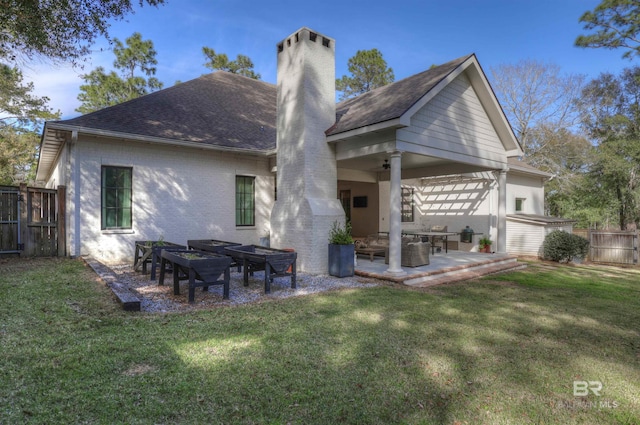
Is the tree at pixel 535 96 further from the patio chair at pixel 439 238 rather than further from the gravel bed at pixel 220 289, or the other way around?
the gravel bed at pixel 220 289

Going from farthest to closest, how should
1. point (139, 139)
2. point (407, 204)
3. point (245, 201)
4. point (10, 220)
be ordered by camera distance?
1. point (407, 204)
2. point (245, 201)
3. point (10, 220)
4. point (139, 139)

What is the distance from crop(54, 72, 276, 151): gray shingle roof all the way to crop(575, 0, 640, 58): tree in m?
16.0

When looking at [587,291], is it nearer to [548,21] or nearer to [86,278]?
[86,278]

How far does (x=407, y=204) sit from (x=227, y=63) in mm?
19739

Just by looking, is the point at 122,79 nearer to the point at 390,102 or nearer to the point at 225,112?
the point at 225,112

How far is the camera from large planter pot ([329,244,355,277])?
806cm

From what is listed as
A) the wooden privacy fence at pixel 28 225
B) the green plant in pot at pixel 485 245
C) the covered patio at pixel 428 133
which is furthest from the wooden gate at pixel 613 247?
the wooden privacy fence at pixel 28 225

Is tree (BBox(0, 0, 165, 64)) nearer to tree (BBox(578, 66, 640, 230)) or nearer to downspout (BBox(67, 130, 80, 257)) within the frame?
downspout (BBox(67, 130, 80, 257))

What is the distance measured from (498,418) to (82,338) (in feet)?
13.5

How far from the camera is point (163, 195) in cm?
986

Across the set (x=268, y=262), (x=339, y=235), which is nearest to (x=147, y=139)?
(x=268, y=262)

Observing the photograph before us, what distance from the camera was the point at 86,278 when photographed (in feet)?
21.8

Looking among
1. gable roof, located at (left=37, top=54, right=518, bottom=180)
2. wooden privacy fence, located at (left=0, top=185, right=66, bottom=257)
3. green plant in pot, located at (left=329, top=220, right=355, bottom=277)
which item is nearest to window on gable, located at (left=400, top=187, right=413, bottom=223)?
gable roof, located at (left=37, top=54, right=518, bottom=180)

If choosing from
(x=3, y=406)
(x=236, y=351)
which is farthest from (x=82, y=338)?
(x=236, y=351)
